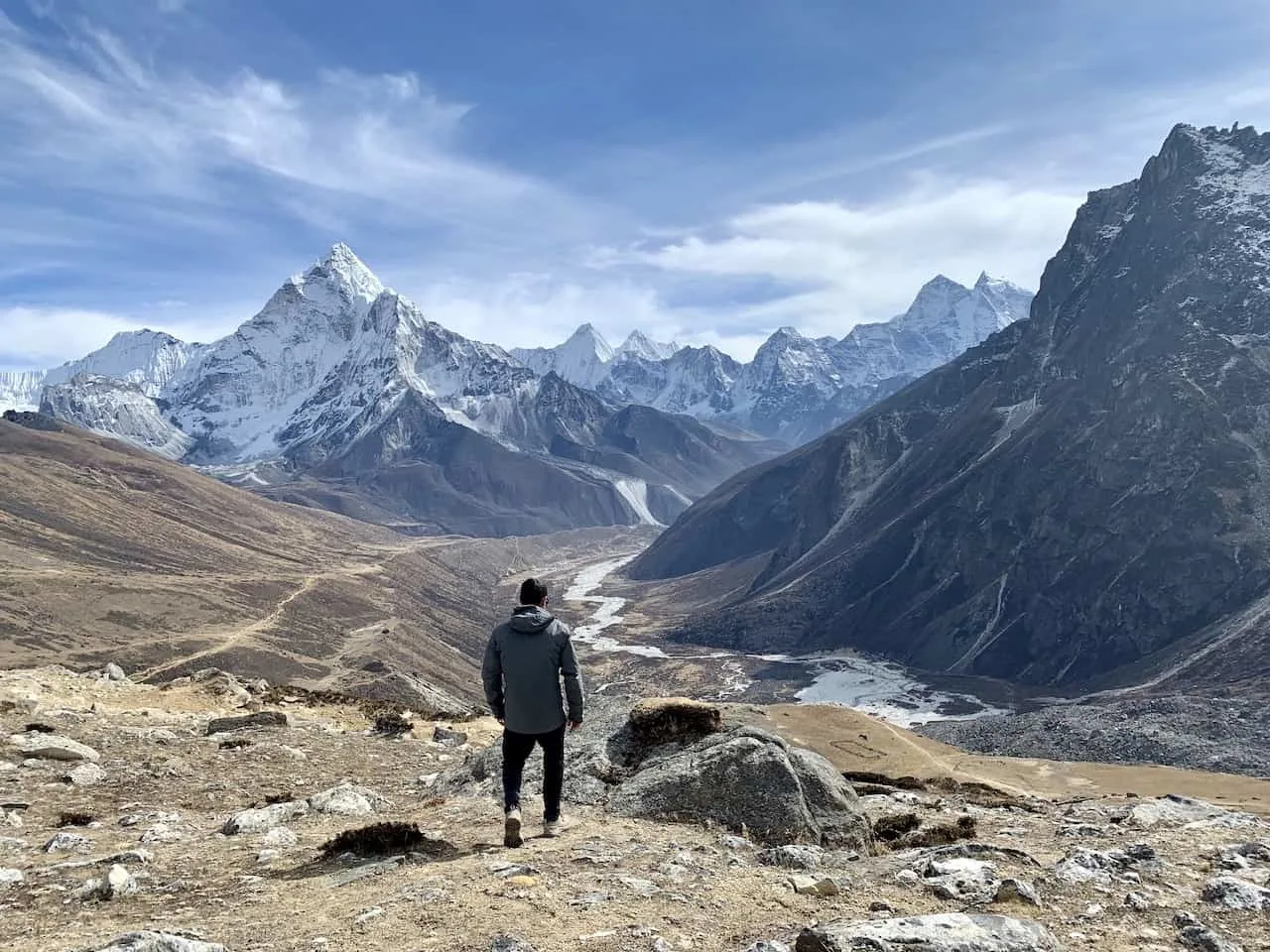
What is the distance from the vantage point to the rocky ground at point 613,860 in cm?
960

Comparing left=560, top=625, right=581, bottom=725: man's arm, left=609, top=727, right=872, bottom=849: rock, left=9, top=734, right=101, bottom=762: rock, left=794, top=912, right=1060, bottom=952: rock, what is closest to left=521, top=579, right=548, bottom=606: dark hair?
left=560, top=625, right=581, bottom=725: man's arm

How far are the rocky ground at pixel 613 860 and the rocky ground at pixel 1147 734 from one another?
95861 mm

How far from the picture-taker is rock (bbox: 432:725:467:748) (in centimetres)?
2950

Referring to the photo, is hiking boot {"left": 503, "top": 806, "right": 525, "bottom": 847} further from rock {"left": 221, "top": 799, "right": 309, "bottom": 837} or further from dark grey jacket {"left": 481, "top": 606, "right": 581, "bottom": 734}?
rock {"left": 221, "top": 799, "right": 309, "bottom": 837}

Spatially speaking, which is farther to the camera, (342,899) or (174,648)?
(174,648)

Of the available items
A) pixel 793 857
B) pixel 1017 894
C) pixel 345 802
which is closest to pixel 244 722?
pixel 345 802

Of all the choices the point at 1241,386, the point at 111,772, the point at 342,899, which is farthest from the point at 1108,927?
the point at 1241,386

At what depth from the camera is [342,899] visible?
35.5 feet

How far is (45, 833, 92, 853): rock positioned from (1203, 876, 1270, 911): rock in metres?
17.5

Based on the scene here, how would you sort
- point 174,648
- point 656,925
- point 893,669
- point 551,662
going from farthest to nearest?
point 893,669
point 174,648
point 551,662
point 656,925

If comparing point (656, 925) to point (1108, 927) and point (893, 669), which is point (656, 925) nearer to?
point (1108, 927)

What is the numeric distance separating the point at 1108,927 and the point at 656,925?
5661mm

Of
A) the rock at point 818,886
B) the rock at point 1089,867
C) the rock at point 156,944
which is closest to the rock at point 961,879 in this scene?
the rock at point 1089,867

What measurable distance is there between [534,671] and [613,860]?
3058mm
